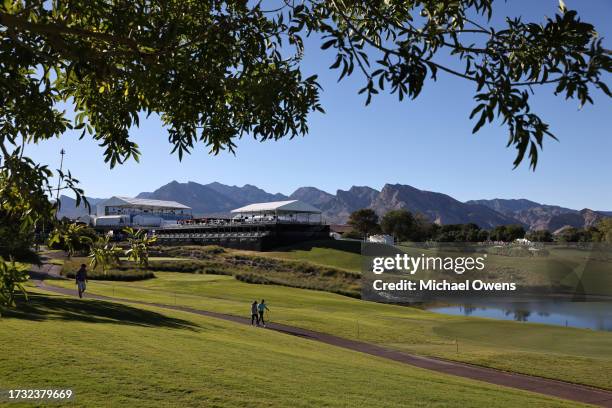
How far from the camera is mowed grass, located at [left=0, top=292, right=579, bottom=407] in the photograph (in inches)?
434

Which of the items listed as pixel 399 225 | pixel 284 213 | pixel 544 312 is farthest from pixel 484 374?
pixel 399 225

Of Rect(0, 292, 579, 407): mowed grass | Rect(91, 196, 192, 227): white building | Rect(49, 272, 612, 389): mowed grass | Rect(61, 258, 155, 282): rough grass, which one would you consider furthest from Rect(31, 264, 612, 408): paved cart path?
Rect(91, 196, 192, 227): white building

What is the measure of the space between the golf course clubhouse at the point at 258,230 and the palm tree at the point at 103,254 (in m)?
95.6

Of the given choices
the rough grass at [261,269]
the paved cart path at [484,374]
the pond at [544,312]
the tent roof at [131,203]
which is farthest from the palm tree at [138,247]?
the tent roof at [131,203]

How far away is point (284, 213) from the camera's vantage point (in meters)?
124

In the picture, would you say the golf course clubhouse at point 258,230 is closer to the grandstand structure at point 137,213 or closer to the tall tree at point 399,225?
the grandstand structure at point 137,213

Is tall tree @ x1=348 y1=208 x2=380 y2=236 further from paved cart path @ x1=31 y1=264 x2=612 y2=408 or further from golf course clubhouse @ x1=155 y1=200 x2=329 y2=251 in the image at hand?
paved cart path @ x1=31 y1=264 x2=612 y2=408

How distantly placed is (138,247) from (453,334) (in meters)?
32.8

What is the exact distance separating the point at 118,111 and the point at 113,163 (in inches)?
32.4

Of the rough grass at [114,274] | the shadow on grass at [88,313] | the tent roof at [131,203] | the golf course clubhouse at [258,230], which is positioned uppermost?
the tent roof at [131,203]

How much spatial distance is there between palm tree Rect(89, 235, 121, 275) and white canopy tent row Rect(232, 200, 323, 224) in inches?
4136

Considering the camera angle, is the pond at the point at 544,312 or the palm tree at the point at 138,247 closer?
the palm tree at the point at 138,247

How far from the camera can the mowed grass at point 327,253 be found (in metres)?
93.9

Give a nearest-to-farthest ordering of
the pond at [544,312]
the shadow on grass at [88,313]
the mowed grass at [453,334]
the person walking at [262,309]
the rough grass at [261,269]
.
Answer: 1. the shadow on grass at [88,313]
2. the mowed grass at [453,334]
3. the person walking at [262,309]
4. the pond at [544,312]
5. the rough grass at [261,269]
